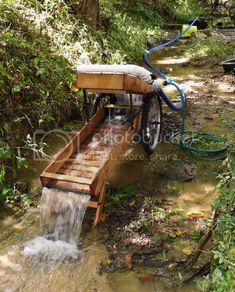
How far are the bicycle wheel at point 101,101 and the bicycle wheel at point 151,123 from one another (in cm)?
68

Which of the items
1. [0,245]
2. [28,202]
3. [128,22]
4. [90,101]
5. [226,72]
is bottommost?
[0,245]

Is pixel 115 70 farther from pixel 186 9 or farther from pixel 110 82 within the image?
pixel 186 9

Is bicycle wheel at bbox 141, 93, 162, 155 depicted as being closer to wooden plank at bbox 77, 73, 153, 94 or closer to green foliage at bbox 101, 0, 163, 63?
wooden plank at bbox 77, 73, 153, 94

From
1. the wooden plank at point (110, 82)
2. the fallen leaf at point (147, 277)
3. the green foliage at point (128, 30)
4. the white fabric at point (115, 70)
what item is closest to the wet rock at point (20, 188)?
the wooden plank at point (110, 82)

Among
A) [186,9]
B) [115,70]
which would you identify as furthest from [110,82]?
[186,9]

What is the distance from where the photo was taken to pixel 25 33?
6.48 metres

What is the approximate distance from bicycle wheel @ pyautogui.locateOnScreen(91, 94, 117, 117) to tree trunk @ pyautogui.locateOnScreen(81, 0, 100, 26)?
11.8 ft

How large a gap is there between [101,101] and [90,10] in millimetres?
3773

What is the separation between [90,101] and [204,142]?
245 cm

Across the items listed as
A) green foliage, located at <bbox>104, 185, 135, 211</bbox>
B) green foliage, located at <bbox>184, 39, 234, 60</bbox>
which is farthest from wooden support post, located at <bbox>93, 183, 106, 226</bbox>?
green foliage, located at <bbox>184, 39, 234, 60</bbox>

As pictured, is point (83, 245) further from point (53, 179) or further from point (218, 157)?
point (218, 157)

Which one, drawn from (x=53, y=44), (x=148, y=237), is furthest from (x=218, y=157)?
(x=53, y=44)

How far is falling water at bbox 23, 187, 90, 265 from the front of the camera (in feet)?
12.6

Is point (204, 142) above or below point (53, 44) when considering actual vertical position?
below
